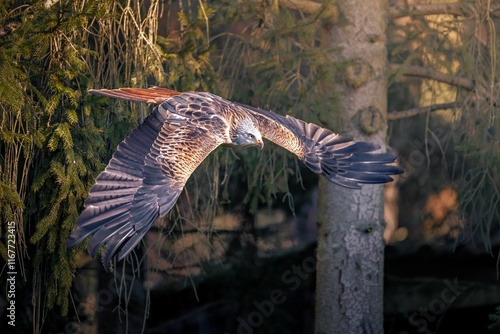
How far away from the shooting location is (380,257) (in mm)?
7906

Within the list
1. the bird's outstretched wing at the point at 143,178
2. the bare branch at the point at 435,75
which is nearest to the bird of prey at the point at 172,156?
the bird's outstretched wing at the point at 143,178

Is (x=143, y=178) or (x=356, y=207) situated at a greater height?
(x=143, y=178)

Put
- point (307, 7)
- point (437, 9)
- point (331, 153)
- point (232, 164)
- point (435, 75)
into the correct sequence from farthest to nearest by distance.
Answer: point (435, 75), point (437, 9), point (307, 7), point (232, 164), point (331, 153)

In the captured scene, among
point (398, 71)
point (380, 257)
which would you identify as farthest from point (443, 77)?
point (380, 257)

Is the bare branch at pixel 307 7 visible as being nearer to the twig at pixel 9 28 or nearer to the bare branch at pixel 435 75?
the bare branch at pixel 435 75

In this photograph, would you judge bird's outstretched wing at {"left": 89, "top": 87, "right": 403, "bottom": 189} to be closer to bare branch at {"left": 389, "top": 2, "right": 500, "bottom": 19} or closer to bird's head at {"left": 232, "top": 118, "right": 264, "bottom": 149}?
bird's head at {"left": 232, "top": 118, "right": 264, "bottom": 149}

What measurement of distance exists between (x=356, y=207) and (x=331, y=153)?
216 centimetres

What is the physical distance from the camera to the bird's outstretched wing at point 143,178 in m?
4.32

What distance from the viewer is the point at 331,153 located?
5.69m

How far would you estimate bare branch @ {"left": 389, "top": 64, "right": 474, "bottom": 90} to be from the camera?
Answer: 7762 millimetres

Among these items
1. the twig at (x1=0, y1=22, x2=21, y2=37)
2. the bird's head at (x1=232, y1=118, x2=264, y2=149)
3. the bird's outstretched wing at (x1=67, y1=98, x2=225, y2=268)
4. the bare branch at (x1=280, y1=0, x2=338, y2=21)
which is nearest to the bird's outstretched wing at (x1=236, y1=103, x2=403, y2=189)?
the bird's head at (x1=232, y1=118, x2=264, y2=149)

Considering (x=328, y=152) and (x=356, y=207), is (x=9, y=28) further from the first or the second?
(x=356, y=207)

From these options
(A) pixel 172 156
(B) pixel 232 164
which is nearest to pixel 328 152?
(A) pixel 172 156

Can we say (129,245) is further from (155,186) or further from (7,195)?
(7,195)
